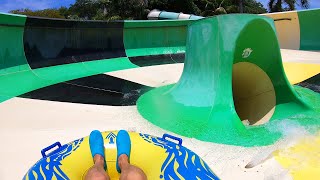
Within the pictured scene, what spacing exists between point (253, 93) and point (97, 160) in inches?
135

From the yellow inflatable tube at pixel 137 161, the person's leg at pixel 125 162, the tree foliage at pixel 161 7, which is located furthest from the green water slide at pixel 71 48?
the tree foliage at pixel 161 7

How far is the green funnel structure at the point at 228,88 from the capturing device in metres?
3.92

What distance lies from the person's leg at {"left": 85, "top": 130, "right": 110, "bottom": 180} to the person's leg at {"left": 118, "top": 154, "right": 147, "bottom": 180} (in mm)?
121

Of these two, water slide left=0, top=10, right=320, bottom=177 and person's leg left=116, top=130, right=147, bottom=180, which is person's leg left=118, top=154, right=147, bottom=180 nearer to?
person's leg left=116, top=130, right=147, bottom=180

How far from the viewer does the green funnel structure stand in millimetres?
3918

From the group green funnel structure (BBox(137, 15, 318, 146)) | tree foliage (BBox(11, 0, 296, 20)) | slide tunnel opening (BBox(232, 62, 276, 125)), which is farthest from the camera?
tree foliage (BBox(11, 0, 296, 20))

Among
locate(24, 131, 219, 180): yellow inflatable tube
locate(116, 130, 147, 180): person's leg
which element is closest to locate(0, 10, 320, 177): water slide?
locate(24, 131, 219, 180): yellow inflatable tube

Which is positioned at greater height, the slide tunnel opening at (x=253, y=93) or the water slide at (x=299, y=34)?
the water slide at (x=299, y=34)

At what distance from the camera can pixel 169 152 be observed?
2.41m

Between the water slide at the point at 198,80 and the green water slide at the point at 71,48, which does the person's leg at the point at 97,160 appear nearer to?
the water slide at the point at 198,80

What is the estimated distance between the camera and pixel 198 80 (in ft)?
14.9

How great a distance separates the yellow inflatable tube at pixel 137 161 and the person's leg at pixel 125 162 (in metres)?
0.08

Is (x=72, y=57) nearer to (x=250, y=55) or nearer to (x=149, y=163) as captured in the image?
(x=250, y=55)

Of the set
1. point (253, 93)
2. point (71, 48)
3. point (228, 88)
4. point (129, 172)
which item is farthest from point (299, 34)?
point (129, 172)
